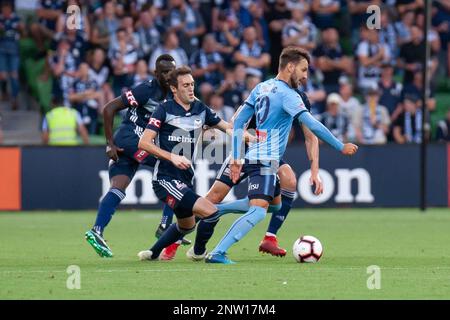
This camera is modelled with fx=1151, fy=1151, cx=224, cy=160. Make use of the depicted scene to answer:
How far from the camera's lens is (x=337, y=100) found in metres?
21.4

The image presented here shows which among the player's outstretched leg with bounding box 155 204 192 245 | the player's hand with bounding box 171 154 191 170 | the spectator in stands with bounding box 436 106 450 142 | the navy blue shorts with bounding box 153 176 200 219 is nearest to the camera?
the player's hand with bounding box 171 154 191 170

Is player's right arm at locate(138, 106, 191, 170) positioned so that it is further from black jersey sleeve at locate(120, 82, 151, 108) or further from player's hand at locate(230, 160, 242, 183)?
black jersey sleeve at locate(120, 82, 151, 108)

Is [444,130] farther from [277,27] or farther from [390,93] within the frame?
[277,27]

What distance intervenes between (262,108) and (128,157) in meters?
2.34

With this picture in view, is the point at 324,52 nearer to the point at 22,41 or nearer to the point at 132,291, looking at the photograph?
the point at 22,41

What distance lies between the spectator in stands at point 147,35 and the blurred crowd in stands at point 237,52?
1.0 inches

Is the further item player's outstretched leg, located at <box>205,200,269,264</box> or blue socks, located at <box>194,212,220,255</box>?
blue socks, located at <box>194,212,220,255</box>

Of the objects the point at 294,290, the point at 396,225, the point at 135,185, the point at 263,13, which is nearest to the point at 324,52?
the point at 263,13

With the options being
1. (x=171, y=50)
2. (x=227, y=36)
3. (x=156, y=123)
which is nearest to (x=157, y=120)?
(x=156, y=123)

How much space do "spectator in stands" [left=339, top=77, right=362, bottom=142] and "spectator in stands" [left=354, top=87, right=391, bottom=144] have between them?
6 centimetres

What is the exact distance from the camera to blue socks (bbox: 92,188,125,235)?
12.2 m

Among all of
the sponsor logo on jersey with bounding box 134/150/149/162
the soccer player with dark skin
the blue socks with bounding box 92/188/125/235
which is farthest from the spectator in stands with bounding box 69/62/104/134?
the blue socks with bounding box 92/188/125/235

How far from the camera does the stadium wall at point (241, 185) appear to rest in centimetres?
2006

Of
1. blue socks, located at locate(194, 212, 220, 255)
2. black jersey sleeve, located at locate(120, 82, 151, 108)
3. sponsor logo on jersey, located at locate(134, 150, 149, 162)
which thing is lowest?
blue socks, located at locate(194, 212, 220, 255)
